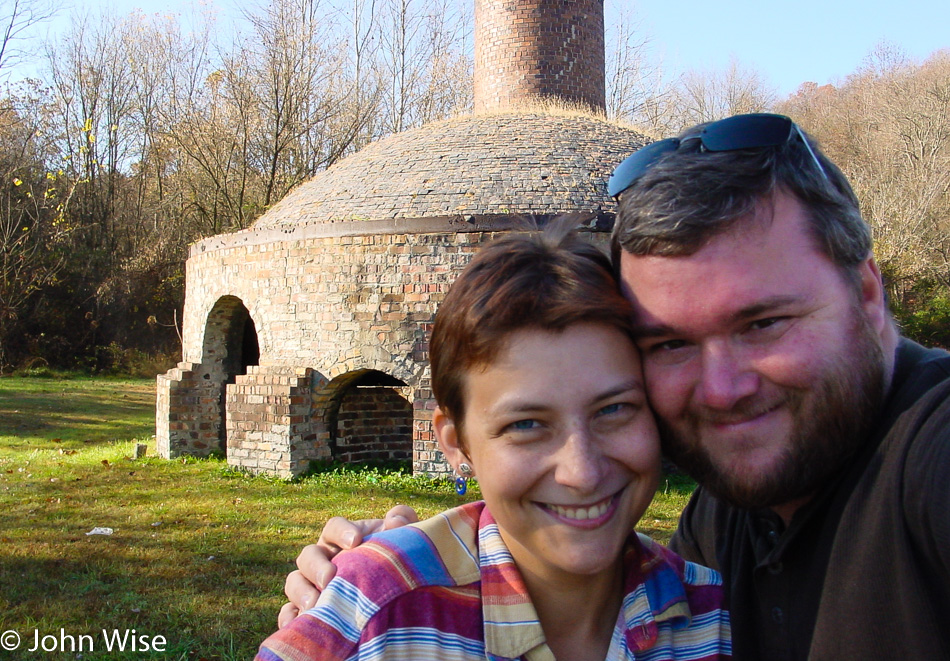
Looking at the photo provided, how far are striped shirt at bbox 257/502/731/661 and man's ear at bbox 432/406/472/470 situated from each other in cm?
12

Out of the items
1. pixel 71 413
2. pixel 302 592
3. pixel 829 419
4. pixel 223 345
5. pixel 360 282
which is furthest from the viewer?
pixel 71 413

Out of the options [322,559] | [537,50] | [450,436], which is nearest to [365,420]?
[537,50]

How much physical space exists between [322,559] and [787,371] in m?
1.17

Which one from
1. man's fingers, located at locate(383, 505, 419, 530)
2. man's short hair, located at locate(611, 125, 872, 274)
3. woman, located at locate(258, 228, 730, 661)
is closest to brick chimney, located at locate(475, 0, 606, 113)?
man's fingers, located at locate(383, 505, 419, 530)

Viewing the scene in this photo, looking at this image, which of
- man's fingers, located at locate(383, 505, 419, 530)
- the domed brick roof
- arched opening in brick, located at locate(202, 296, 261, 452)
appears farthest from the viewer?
arched opening in brick, located at locate(202, 296, 261, 452)

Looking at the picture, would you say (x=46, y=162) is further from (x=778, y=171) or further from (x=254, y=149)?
(x=778, y=171)

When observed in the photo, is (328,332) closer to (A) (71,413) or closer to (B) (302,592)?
(B) (302,592)

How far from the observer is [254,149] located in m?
27.3

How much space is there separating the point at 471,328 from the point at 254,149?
2763 cm

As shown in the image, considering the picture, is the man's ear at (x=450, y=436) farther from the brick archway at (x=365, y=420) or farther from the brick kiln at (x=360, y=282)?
the brick archway at (x=365, y=420)

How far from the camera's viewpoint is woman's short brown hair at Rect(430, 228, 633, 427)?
5.29ft

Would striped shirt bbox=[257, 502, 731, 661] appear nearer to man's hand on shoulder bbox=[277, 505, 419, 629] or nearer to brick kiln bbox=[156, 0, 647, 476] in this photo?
man's hand on shoulder bbox=[277, 505, 419, 629]

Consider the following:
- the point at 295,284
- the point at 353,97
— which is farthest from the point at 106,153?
the point at 295,284

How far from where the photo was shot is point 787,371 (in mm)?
1541
